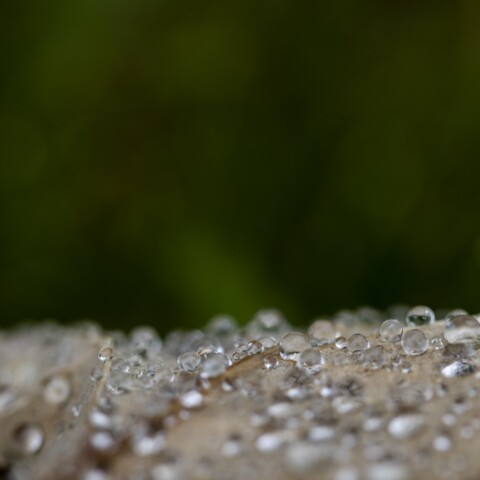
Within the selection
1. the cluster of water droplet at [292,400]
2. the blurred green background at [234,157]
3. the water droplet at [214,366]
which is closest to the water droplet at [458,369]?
the cluster of water droplet at [292,400]

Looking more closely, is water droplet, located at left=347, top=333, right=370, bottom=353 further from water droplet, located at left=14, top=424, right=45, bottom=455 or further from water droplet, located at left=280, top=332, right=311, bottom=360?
water droplet, located at left=14, top=424, right=45, bottom=455

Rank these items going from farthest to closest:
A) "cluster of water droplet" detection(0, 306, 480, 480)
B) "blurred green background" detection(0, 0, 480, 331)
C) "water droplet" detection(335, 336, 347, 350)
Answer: "blurred green background" detection(0, 0, 480, 331) → "water droplet" detection(335, 336, 347, 350) → "cluster of water droplet" detection(0, 306, 480, 480)

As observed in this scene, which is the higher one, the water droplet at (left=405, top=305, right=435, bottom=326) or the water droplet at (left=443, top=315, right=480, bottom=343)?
the water droplet at (left=443, top=315, right=480, bottom=343)

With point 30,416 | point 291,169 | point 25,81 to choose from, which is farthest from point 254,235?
point 30,416

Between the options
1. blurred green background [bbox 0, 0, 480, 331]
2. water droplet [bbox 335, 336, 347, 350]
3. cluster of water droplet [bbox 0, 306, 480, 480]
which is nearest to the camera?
cluster of water droplet [bbox 0, 306, 480, 480]

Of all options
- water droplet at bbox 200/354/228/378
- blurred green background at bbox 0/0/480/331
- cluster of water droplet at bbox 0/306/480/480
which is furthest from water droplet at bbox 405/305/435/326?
blurred green background at bbox 0/0/480/331

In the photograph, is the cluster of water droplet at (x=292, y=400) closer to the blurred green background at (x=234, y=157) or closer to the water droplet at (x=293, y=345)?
the water droplet at (x=293, y=345)
